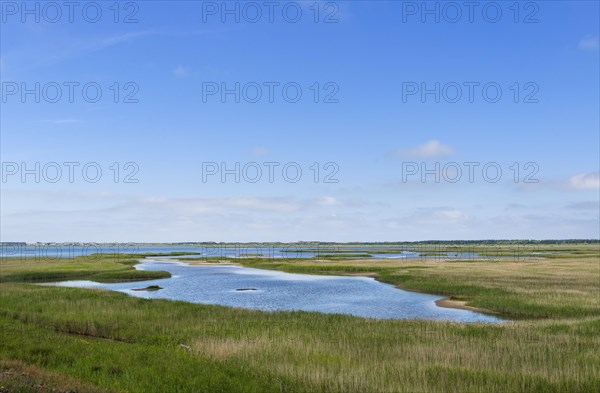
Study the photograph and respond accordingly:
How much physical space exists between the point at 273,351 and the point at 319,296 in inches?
1379

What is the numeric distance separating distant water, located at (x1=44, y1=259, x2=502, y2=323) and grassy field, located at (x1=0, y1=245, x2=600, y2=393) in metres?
8.50

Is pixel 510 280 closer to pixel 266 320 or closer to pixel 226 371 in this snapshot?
pixel 266 320

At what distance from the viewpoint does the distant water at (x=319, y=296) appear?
42.6m

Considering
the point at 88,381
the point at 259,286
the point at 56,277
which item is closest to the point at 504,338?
the point at 88,381

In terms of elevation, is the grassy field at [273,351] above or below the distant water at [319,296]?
above

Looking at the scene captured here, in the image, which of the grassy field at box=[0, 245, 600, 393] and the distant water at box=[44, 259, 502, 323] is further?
the distant water at box=[44, 259, 502, 323]

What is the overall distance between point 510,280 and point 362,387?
5316cm

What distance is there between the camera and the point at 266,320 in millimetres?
31172

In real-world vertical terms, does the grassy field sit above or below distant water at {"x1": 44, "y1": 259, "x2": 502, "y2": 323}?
above

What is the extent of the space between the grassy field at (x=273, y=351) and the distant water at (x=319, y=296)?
850 centimetres

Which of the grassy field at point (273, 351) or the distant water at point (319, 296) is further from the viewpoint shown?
the distant water at point (319, 296)

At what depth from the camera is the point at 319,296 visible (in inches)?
2190

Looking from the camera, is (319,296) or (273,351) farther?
(319,296)

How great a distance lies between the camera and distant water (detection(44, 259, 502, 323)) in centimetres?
4262
